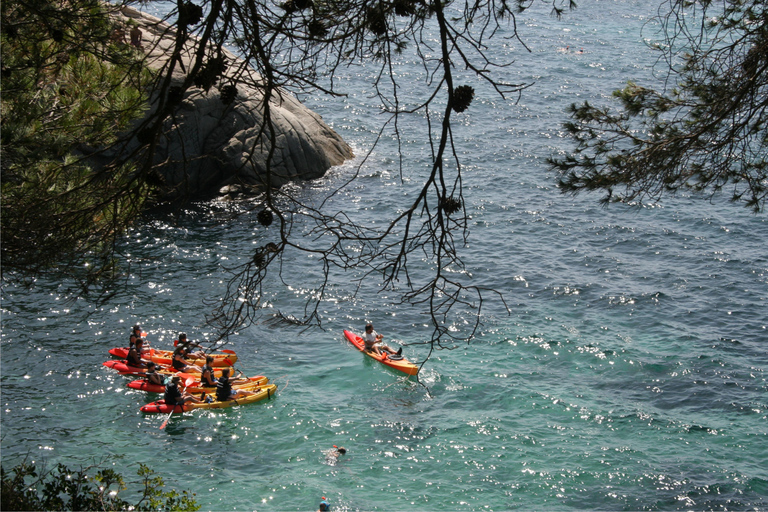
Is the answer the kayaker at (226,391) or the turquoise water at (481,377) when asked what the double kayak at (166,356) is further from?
the kayaker at (226,391)

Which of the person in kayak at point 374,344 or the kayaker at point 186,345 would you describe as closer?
the kayaker at point 186,345

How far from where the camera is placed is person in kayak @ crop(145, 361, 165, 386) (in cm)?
1527

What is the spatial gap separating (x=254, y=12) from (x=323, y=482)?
31.3 ft

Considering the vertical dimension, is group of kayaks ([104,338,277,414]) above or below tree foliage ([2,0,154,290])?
below

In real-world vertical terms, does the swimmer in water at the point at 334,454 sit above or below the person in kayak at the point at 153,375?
below

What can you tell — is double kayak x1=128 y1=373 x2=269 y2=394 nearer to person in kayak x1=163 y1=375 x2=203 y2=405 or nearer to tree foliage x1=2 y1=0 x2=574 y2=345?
person in kayak x1=163 y1=375 x2=203 y2=405

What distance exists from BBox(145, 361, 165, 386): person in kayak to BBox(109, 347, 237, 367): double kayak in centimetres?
54

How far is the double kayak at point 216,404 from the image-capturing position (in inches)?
572

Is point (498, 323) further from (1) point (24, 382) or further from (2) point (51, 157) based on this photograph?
(2) point (51, 157)

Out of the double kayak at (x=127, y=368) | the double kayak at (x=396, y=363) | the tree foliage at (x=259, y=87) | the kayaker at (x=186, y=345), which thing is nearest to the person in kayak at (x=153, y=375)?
the double kayak at (x=127, y=368)

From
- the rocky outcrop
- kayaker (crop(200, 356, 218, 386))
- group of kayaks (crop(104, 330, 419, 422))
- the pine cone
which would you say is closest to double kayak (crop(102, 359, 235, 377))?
group of kayaks (crop(104, 330, 419, 422))

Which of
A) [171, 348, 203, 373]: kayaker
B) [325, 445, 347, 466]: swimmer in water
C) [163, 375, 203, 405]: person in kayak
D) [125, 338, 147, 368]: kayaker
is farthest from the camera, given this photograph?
[171, 348, 203, 373]: kayaker

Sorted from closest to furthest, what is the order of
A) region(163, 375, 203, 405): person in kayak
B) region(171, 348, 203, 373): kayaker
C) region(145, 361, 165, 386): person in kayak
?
region(163, 375, 203, 405): person in kayak → region(145, 361, 165, 386): person in kayak → region(171, 348, 203, 373): kayaker

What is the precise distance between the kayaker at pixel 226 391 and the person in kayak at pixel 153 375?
144 centimetres
